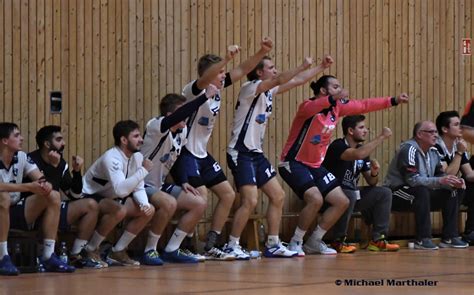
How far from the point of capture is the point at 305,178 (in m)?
12.6

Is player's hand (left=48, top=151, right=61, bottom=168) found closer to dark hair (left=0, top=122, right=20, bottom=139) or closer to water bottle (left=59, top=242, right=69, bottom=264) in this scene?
dark hair (left=0, top=122, right=20, bottom=139)

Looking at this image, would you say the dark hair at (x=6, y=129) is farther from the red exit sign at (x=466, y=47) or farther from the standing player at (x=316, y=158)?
the red exit sign at (x=466, y=47)

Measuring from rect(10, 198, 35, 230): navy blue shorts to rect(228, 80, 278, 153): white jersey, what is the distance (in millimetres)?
2822

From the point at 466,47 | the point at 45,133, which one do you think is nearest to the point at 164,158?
the point at 45,133

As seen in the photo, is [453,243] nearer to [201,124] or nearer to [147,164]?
[201,124]

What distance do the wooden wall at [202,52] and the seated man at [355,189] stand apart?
0.88m

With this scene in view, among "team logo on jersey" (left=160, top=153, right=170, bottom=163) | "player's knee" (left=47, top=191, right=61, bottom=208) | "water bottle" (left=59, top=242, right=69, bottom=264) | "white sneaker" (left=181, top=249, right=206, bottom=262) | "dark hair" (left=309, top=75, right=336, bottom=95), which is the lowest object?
"white sneaker" (left=181, top=249, right=206, bottom=262)

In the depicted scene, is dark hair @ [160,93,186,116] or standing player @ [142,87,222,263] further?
dark hair @ [160,93,186,116]

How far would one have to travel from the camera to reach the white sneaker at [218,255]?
11.7 m

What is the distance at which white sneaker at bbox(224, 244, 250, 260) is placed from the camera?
11.8 metres

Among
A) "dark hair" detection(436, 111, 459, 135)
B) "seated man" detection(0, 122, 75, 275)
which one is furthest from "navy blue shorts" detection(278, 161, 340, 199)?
"seated man" detection(0, 122, 75, 275)

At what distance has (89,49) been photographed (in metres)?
12.0

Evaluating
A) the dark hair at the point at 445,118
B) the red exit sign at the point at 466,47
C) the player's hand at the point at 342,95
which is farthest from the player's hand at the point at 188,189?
the red exit sign at the point at 466,47

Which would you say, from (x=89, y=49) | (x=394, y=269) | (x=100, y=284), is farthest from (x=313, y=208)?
(x=100, y=284)
